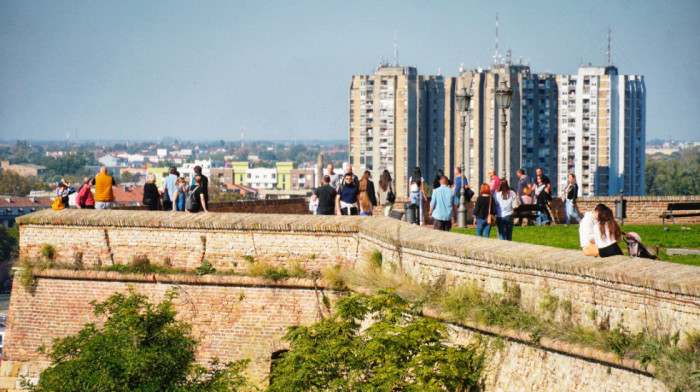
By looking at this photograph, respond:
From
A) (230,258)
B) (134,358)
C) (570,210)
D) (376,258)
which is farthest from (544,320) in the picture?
(570,210)

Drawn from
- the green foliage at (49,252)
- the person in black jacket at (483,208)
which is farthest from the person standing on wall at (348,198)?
the green foliage at (49,252)

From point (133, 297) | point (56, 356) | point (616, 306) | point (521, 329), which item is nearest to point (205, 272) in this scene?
point (133, 297)

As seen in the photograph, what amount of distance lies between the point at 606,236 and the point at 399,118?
180240 millimetres

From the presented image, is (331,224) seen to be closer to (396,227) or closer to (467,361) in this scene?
(396,227)

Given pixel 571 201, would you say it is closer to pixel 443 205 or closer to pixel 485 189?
pixel 485 189

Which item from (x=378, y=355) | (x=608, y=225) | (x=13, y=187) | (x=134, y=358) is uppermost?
(x=608, y=225)

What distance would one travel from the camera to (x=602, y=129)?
639 feet

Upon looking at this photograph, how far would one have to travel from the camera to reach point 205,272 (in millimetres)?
17375

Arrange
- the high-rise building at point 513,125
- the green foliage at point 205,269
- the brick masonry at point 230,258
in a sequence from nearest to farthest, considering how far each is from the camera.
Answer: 1. the brick masonry at point 230,258
2. the green foliage at point 205,269
3. the high-rise building at point 513,125

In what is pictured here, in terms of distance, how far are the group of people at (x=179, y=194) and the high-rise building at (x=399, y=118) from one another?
165 m

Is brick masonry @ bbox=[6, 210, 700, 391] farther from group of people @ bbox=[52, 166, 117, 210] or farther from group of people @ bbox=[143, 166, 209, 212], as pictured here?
group of people @ bbox=[52, 166, 117, 210]

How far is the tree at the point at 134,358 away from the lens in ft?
47.7

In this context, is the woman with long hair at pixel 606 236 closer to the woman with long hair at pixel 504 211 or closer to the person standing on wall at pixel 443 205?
the woman with long hair at pixel 504 211

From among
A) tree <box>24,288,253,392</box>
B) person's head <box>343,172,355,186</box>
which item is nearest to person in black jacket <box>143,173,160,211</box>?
person's head <box>343,172,355,186</box>
